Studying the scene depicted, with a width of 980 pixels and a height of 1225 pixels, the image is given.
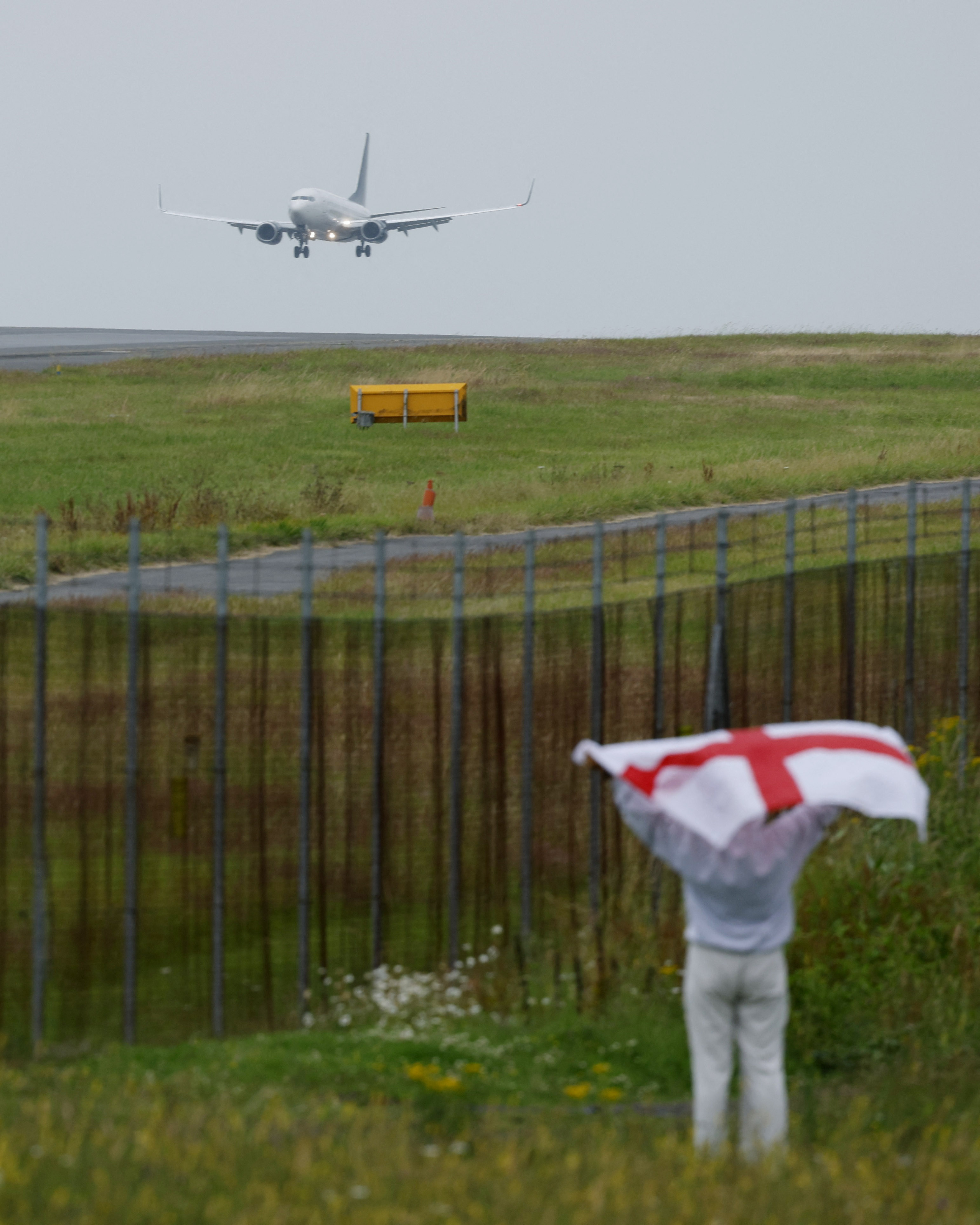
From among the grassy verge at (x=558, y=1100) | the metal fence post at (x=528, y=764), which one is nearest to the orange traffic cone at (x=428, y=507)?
the grassy verge at (x=558, y=1100)

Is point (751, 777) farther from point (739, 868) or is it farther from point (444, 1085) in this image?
point (444, 1085)

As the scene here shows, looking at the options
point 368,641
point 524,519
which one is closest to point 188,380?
point 524,519

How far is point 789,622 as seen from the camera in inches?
449

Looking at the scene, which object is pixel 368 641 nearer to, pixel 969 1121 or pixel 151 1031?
pixel 151 1031

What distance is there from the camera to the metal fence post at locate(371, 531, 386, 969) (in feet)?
29.9

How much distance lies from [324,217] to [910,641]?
8171cm

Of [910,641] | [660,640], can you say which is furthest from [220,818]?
[910,641]

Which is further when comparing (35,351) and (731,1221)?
(35,351)

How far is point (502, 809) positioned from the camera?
973cm

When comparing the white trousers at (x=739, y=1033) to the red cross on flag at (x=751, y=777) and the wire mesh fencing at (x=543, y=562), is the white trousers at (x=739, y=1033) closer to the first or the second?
the red cross on flag at (x=751, y=777)

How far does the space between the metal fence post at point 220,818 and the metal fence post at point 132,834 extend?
0.42m

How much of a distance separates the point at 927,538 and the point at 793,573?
37.2 ft

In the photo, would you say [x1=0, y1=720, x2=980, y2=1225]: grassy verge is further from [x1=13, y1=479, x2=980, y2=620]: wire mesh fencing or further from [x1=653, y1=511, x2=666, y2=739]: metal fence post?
[x1=13, y1=479, x2=980, y2=620]: wire mesh fencing

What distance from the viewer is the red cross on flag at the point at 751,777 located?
20.6 feet
